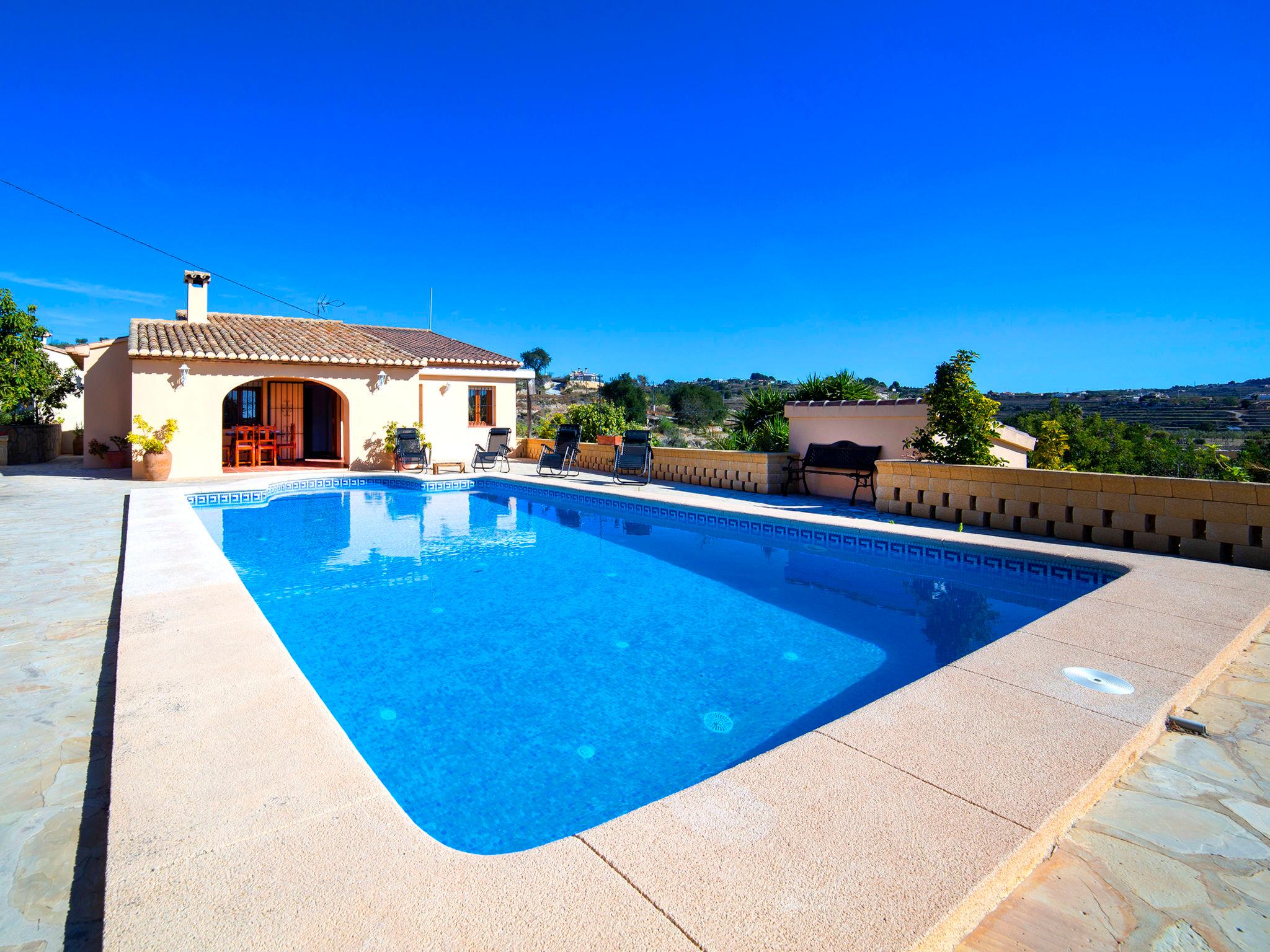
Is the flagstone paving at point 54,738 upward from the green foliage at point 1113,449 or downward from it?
downward

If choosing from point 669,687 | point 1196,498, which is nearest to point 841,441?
point 1196,498

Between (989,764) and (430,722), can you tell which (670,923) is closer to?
(989,764)

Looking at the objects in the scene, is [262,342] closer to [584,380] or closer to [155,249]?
[155,249]

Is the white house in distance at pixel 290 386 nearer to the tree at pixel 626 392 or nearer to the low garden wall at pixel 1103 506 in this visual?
the low garden wall at pixel 1103 506

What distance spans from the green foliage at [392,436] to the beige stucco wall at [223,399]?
0.11 meters

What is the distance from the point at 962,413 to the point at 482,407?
13.2m

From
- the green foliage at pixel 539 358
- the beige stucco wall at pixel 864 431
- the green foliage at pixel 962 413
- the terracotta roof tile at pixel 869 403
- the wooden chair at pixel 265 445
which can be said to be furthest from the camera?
the green foliage at pixel 539 358

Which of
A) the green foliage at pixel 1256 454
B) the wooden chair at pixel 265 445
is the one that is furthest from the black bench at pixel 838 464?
the wooden chair at pixel 265 445

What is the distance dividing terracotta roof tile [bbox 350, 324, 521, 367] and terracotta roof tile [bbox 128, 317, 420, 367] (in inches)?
29.0

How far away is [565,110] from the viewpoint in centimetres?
2533

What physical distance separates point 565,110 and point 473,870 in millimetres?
28194

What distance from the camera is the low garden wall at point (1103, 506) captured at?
600 cm

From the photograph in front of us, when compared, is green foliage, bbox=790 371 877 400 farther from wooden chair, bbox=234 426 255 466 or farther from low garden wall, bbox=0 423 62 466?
low garden wall, bbox=0 423 62 466

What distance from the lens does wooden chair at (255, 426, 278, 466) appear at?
622 inches
